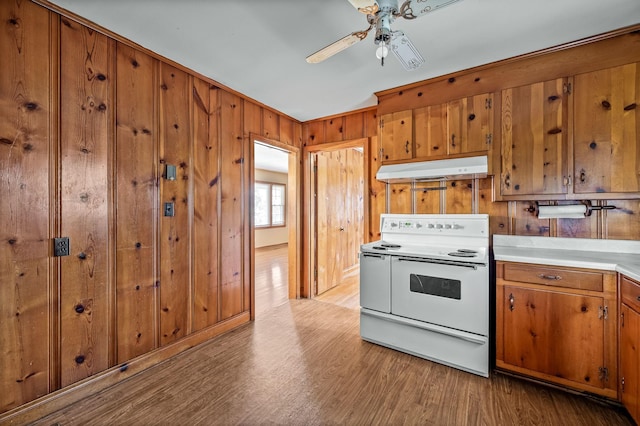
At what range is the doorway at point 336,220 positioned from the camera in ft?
13.1

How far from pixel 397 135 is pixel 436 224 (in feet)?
3.24

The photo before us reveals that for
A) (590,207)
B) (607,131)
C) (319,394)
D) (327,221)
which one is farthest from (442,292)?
(327,221)

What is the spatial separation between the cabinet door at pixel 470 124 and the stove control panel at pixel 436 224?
62 cm

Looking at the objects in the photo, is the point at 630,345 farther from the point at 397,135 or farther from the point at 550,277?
the point at 397,135

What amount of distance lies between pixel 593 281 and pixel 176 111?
3367 mm

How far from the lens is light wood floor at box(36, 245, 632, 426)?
1688 mm

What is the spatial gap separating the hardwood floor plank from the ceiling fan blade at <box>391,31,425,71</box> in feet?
7.34

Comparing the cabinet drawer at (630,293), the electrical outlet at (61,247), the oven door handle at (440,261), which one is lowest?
the cabinet drawer at (630,293)

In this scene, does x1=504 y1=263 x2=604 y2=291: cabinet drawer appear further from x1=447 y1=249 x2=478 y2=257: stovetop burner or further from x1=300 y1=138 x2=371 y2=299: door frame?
x1=300 y1=138 x2=371 y2=299: door frame

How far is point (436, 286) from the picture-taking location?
88.7 inches

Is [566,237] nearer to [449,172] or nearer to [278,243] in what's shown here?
[449,172]

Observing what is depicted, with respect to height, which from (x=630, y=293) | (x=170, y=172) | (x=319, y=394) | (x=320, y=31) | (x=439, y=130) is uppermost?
(x=320, y=31)

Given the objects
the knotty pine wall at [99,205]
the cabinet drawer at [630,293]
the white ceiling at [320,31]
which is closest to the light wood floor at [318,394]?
the knotty pine wall at [99,205]

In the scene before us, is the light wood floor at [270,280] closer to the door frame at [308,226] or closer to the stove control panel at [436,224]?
the door frame at [308,226]
